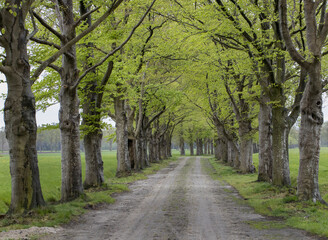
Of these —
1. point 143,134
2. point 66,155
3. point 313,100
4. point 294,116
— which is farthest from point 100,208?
point 143,134

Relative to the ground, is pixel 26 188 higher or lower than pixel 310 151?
lower

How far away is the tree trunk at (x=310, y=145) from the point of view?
37.6 feet

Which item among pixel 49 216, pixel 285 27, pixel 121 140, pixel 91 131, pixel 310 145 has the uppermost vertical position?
Answer: pixel 285 27

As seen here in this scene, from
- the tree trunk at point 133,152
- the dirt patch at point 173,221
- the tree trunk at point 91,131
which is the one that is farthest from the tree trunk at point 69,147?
the tree trunk at point 133,152

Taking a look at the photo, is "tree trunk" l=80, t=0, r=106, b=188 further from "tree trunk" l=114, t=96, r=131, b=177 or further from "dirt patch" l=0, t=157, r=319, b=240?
"tree trunk" l=114, t=96, r=131, b=177

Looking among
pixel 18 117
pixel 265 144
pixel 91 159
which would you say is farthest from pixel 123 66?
pixel 265 144

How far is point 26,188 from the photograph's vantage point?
977 cm

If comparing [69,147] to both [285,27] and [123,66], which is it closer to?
[123,66]

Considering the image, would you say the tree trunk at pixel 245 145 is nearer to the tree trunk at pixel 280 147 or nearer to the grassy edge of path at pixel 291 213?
the tree trunk at pixel 280 147

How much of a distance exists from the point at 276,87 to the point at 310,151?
→ 183 inches

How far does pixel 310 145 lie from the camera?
456 inches

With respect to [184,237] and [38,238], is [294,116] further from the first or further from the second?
[38,238]

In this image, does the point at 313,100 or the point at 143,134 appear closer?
the point at 313,100

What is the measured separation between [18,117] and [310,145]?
9.78 meters
